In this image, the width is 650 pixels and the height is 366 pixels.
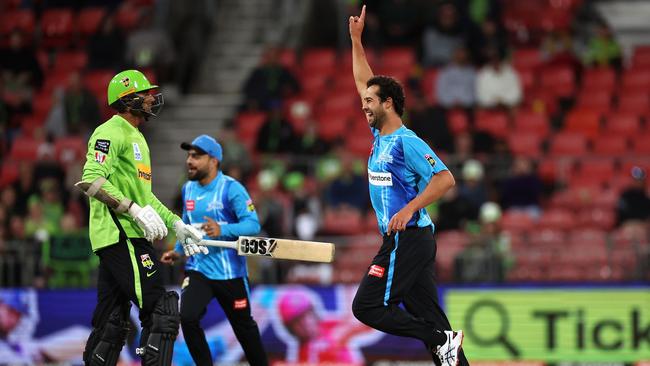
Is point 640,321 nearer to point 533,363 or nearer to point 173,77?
point 533,363

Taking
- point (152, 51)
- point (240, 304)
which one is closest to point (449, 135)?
point (152, 51)

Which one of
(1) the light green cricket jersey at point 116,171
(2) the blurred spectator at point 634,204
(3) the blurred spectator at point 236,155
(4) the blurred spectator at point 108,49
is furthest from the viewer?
(4) the blurred spectator at point 108,49

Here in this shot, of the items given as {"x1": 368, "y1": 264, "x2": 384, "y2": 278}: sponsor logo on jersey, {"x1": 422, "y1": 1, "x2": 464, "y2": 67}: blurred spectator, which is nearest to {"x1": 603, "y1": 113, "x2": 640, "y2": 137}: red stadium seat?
{"x1": 422, "y1": 1, "x2": 464, "y2": 67}: blurred spectator

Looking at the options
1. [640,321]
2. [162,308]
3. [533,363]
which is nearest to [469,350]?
[533,363]

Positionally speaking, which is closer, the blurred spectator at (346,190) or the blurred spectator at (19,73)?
the blurred spectator at (346,190)

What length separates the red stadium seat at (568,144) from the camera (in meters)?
18.5

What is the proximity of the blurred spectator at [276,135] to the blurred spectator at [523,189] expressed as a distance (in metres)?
3.69

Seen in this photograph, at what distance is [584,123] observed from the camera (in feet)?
63.2

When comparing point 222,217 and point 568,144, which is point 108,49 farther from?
point 222,217

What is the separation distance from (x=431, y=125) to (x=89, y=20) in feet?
26.8

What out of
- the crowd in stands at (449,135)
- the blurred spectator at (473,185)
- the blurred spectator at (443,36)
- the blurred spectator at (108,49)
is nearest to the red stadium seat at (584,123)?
the crowd in stands at (449,135)

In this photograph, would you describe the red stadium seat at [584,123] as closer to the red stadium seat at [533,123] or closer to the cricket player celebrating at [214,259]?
the red stadium seat at [533,123]

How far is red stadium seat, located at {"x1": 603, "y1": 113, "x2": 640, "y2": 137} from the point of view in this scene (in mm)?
18938

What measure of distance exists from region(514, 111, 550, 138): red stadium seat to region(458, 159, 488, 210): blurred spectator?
245 cm
